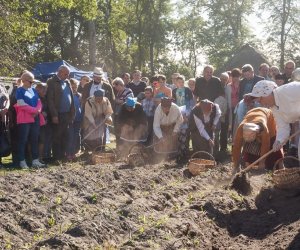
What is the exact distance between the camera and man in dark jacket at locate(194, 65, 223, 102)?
10.8 metres

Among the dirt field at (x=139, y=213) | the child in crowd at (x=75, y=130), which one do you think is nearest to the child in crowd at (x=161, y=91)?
the child in crowd at (x=75, y=130)

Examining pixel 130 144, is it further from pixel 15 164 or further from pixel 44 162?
pixel 15 164

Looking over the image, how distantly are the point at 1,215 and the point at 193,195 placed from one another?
2.50 m

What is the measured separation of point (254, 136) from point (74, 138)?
4.83 metres

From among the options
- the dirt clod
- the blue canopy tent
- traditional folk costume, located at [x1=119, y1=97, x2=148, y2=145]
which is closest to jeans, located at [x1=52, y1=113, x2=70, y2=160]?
traditional folk costume, located at [x1=119, y1=97, x2=148, y2=145]

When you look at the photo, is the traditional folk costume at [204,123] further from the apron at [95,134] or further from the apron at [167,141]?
the apron at [95,134]

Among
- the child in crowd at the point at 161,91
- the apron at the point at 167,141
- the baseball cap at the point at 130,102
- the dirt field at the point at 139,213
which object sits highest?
the child in crowd at the point at 161,91

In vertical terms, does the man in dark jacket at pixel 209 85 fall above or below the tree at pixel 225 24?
below

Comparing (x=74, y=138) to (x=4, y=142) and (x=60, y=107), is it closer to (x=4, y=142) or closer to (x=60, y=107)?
(x=60, y=107)

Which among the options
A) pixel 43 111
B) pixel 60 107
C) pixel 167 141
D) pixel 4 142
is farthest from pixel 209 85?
pixel 4 142

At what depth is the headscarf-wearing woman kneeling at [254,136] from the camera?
22.8 ft

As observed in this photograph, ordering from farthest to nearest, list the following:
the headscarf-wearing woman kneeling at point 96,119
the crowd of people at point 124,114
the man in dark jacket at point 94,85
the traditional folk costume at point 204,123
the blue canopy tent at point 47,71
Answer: the blue canopy tent at point 47,71 → the man in dark jacket at point 94,85 → the headscarf-wearing woman kneeling at point 96,119 → the traditional folk costume at point 204,123 → the crowd of people at point 124,114

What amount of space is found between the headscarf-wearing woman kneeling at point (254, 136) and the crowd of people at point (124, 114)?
1.94 feet

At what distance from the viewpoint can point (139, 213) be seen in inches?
220
